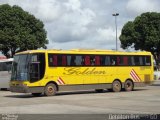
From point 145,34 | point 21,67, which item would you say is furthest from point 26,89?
point 145,34

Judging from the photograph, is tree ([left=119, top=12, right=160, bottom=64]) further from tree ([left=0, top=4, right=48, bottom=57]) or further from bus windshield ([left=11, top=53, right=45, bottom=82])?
bus windshield ([left=11, top=53, right=45, bottom=82])

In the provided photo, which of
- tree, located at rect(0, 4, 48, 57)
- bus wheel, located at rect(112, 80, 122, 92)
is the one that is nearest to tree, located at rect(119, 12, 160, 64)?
tree, located at rect(0, 4, 48, 57)

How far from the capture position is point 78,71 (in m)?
30.6

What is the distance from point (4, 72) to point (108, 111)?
67.8 ft

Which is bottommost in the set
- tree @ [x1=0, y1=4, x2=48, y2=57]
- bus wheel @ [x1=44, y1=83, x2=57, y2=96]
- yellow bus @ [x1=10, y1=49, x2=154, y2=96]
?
bus wheel @ [x1=44, y1=83, x2=57, y2=96]

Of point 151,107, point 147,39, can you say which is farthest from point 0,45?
point 151,107

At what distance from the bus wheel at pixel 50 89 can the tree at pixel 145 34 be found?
49813 mm

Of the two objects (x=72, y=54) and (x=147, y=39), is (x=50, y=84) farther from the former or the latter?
(x=147, y=39)

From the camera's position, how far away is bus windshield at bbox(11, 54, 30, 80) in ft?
92.5

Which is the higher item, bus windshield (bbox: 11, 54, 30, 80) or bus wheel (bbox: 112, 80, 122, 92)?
bus windshield (bbox: 11, 54, 30, 80)

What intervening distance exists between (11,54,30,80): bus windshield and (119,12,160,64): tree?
1993 inches

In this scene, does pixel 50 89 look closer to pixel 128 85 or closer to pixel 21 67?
pixel 21 67

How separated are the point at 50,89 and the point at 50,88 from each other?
60 millimetres

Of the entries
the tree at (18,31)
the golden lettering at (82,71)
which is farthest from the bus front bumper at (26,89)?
the tree at (18,31)
